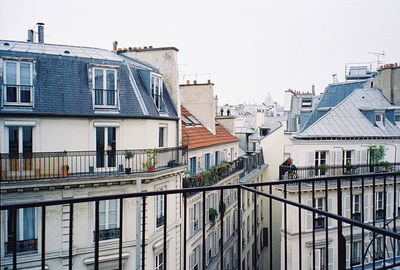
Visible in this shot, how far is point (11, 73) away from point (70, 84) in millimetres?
2103

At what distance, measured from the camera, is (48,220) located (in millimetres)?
11078

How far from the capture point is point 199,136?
66.4ft

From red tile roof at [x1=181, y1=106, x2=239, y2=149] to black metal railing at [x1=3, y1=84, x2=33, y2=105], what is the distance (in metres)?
8.23

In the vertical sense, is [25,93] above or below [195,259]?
above

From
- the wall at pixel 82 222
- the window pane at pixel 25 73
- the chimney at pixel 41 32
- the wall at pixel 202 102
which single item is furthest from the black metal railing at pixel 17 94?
the wall at pixel 202 102

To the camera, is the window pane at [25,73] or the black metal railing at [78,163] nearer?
the black metal railing at [78,163]

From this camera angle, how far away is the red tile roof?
1822cm

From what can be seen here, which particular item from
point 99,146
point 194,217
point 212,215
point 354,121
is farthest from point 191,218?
point 354,121

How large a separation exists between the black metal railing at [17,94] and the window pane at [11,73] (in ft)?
0.89

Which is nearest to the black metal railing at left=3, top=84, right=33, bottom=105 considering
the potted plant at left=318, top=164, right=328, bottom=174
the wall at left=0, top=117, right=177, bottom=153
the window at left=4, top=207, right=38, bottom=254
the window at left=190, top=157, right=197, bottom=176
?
the wall at left=0, top=117, right=177, bottom=153

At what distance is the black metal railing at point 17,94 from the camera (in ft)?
37.6

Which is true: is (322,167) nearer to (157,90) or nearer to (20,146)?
(157,90)

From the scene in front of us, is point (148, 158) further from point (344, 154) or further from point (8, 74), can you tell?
point (344, 154)

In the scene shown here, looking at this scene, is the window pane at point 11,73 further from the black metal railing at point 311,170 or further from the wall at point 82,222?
the black metal railing at point 311,170
